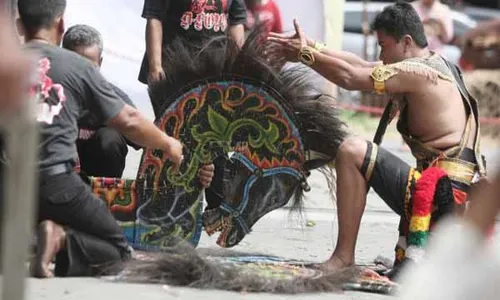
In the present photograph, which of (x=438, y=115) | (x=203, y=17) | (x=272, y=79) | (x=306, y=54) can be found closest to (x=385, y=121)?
(x=438, y=115)

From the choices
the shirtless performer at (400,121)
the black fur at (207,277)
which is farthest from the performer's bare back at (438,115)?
the black fur at (207,277)

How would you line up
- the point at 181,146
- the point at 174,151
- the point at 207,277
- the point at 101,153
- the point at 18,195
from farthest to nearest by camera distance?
1. the point at 101,153
2. the point at 181,146
3. the point at 174,151
4. the point at 207,277
5. the point at 18,195

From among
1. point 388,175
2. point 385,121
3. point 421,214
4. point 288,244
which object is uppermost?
→ point 385,121

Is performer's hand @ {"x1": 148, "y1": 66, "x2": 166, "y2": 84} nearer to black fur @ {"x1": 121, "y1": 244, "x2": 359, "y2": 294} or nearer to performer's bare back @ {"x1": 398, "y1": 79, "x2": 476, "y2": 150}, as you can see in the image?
black fur @ {"x1": 121, "y1": 244, "x2": 359, "y2": 294}

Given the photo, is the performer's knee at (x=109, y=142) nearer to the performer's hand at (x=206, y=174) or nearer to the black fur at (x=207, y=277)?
the performer's hand at (x=206, y=174)

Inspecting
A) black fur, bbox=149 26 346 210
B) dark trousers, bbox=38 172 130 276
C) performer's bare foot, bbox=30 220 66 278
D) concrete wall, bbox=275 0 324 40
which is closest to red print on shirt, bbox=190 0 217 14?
black fur, bbox=149 26 346 210

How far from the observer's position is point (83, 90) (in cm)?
560

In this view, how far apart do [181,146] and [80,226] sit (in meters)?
0.58

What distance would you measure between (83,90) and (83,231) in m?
0.59

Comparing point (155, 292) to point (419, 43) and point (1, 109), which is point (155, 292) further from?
point (1, 109)

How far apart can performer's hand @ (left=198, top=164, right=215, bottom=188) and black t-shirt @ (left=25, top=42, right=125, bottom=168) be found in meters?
0.73

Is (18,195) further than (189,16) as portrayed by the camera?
No

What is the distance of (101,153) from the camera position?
253 inches

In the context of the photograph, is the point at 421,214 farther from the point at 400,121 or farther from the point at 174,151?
the point at 174,151
